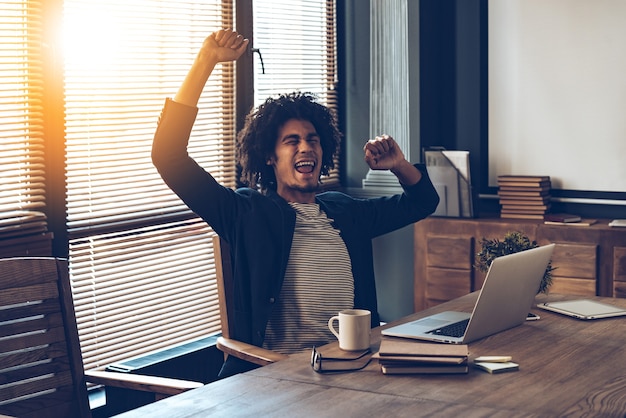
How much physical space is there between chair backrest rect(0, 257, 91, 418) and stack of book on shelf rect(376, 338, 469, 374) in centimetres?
77

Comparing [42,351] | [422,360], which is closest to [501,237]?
[422,360]

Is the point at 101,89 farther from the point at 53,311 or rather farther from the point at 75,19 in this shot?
the point at 53,311

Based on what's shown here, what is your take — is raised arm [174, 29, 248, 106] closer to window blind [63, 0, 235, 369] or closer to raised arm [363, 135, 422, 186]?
raised arm [363, 135, 422, 186]

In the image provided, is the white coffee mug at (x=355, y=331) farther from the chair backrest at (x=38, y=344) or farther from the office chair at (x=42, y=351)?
the chair backrest at (x=38, y=344)

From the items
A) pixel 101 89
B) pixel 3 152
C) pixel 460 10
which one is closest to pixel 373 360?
pixel 3 152

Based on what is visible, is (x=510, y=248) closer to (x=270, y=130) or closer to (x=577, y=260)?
(x=270, y=130)

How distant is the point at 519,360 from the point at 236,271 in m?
1.00

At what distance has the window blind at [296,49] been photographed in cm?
459

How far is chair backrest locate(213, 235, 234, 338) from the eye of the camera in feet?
8.96

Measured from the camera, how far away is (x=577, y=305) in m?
2.78

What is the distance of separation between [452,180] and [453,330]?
2.46m

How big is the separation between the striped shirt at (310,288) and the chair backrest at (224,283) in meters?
0.13

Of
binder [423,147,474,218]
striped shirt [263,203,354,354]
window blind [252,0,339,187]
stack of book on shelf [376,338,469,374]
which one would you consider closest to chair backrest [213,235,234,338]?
striped shirt [263,203,354,354]

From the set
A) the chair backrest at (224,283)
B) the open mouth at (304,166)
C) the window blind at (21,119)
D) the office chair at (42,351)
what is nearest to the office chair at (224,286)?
the chair backrest at (224,283)
